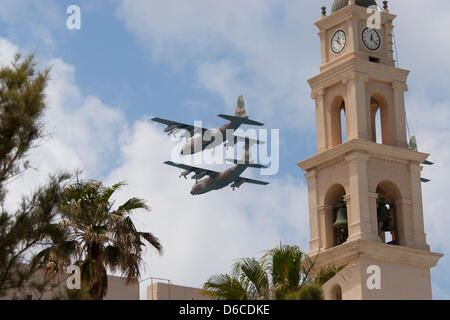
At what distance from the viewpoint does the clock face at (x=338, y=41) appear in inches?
2052

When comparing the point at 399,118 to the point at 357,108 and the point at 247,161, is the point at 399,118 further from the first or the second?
the point at 247,161

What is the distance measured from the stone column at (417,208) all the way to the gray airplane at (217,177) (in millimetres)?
29337

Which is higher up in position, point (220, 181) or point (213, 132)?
point (213, 132)

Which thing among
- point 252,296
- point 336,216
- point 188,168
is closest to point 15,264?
point 252,296

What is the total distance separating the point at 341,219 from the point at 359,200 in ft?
3.94

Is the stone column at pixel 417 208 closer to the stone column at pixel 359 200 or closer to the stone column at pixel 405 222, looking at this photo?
the stone column at pixel 405 222

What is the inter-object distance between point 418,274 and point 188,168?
33588 mm

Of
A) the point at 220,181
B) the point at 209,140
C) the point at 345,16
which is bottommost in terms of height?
the point at 345,16

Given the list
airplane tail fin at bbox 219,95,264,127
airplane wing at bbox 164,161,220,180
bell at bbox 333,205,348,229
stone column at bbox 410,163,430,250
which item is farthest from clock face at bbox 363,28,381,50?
airplane wing at bbox 164,161,220,180

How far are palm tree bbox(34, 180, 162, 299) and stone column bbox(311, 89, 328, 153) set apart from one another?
1263 cm

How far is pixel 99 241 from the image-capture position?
128 feet

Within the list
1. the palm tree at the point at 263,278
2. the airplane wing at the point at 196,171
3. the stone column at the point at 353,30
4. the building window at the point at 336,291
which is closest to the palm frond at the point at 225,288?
the palm tree at the point at 263,278

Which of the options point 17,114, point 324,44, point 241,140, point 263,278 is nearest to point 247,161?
point 241,140

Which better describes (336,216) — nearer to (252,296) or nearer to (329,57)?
(329,57)
